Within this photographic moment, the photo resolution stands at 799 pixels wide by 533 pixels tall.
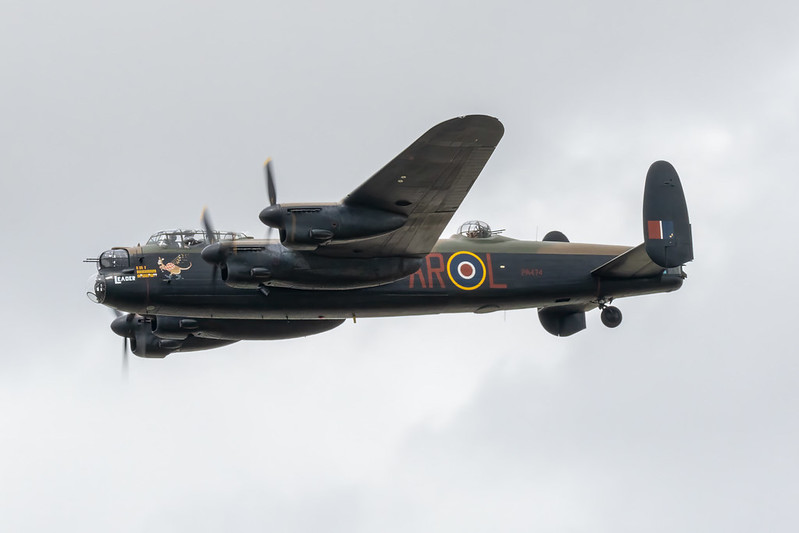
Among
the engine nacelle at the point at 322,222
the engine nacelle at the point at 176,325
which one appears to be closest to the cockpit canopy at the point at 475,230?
the engine nacelle at the point at 322,222

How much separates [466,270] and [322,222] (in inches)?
208

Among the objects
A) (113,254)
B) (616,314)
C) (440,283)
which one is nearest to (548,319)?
(616,314)

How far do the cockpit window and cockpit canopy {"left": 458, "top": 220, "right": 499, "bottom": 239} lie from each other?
841cm

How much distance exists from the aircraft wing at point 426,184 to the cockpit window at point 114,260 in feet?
15.9

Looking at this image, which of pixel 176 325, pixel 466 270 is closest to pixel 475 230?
pixel 466 270

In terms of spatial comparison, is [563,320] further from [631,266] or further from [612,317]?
[631,266]

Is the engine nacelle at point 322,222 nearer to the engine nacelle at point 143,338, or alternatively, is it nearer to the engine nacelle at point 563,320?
the engine nacelle at point 143,338

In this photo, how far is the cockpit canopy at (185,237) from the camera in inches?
1291

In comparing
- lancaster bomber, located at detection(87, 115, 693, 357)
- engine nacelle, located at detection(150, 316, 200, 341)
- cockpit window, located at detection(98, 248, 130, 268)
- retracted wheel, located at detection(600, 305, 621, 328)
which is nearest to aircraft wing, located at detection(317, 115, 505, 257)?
lancaster bomber, located at detection(87, 115, 693, 357)

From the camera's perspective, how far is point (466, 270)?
3356 centimetres

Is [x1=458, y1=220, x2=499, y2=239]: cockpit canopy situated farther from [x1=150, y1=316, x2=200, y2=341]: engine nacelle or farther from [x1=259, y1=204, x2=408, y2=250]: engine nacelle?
[x1=150, y1=316, x2=200, y2=341]: engine nacelle

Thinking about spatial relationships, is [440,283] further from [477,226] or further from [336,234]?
[336,234]

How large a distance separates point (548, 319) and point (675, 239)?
16.2ft

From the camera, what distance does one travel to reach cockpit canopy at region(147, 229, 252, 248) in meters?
32.8
